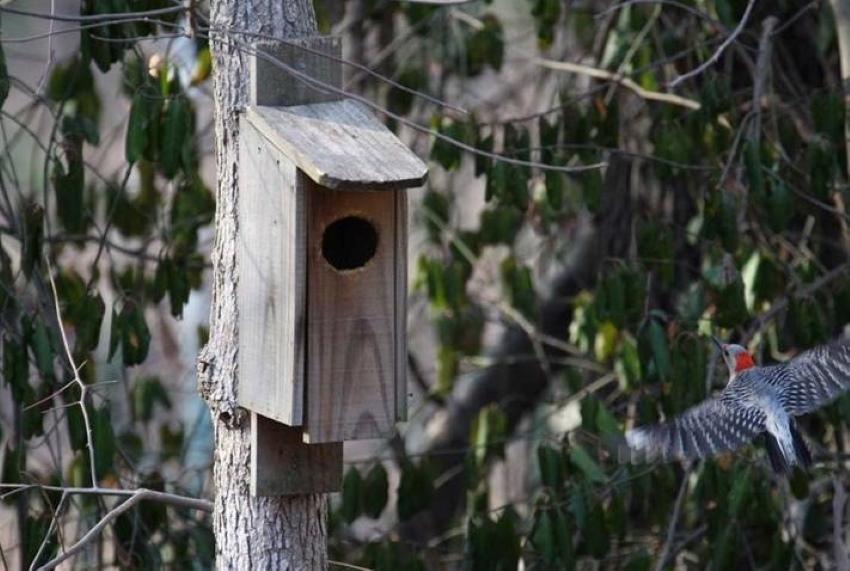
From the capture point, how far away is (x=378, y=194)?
328 cm

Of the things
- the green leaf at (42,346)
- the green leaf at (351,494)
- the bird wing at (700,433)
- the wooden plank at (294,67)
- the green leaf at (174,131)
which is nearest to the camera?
the wooden plank at (294,67)

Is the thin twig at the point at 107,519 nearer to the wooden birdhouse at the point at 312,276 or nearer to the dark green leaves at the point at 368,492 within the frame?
the wooden birdhouse at the point at 312,276

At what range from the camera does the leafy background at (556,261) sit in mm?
4648

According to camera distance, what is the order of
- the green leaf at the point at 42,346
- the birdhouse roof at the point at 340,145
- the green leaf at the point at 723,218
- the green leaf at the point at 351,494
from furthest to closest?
the green leaf at the point at 351,494 < the green leaf at the point at 723,218 < the green leaf at the point at 42,346 < the birdhouse roof at the point at 340,145

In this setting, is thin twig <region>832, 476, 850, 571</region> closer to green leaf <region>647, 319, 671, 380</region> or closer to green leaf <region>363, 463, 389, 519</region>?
green leaf <region>647, 319, 671, 380</region>

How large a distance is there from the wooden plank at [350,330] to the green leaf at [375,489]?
2001mm

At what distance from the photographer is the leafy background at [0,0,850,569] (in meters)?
4.65

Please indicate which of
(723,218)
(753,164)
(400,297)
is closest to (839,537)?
(723,218)

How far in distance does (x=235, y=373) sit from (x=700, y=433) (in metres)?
1.60

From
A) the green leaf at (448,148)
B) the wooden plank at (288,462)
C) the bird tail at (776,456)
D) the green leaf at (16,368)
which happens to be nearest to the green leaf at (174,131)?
the green leaf at (16,368)

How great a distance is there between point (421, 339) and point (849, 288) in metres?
4.29

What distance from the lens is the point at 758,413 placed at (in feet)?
15.1

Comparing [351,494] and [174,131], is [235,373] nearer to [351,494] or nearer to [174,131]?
[174,131]

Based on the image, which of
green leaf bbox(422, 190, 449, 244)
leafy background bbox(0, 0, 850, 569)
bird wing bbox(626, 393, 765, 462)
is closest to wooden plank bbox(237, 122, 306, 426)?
leafy background bbox(0, 0, 850, 569)
